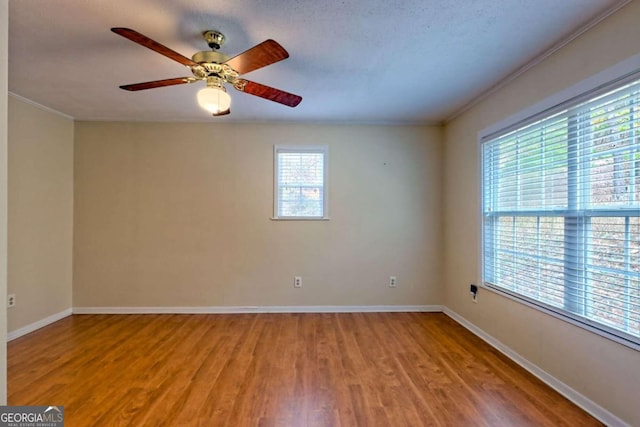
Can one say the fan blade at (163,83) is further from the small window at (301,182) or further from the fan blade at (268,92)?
the small window at (301,182)

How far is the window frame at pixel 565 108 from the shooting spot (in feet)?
5.60

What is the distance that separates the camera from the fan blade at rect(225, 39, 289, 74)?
5.43ft

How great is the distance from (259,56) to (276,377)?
2.28 m

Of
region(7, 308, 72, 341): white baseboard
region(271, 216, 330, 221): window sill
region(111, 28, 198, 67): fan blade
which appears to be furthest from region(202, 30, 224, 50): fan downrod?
region(7, 308, 72, 341): white baseboard

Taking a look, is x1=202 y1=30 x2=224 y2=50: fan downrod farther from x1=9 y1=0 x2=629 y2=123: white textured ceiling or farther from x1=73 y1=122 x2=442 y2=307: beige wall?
x1=73 y1=122 x2=442 y2=307: beige wall

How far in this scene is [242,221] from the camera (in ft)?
12.8

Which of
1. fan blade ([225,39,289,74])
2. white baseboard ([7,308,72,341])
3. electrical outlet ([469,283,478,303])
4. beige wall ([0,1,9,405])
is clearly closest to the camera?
beige wall ([0,1,9,405])

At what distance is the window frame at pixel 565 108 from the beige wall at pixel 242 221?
1.00m

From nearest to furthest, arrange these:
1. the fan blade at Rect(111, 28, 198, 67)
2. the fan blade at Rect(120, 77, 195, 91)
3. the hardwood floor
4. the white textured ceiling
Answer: the fan blade at Rect(111, 28, 198, 67) < the white textured ceiling < the hardwood floor < the fan blade at Rect(120, 77, 195, 91)

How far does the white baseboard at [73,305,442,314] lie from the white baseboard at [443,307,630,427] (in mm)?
912

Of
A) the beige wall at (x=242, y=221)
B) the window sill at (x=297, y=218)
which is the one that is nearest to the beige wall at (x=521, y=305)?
the beige wall at (x=242, y=221)

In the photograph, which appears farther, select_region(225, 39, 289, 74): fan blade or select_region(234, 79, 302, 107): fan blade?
select_region(234, 79, 302, 107): fan blade

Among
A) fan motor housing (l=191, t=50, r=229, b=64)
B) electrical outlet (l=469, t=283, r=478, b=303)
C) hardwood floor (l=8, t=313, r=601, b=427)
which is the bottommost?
hardwood floor (l=8, t=313, r=601, b=427)

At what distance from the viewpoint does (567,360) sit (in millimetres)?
2084
